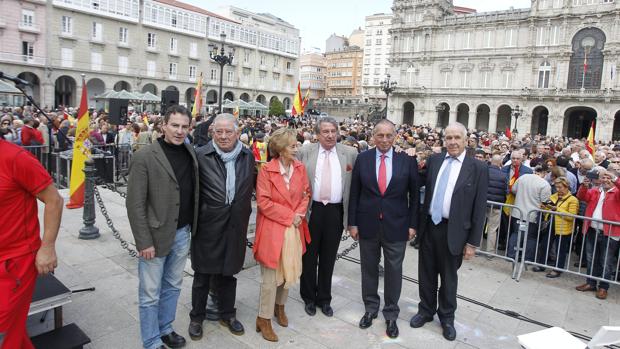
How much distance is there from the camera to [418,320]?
165 inches

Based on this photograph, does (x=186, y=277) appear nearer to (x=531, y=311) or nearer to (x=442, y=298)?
(x=442, y=298)

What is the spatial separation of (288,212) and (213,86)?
48.4 m

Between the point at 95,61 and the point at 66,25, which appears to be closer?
the point at 66,25

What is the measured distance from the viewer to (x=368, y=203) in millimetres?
4070

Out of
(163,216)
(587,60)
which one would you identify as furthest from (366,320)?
(587,60)

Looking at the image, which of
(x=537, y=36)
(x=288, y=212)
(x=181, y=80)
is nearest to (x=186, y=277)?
(x=288, y=212)

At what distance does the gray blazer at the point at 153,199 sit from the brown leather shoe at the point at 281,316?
1343 mm

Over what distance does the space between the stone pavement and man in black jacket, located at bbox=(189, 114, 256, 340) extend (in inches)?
23.1

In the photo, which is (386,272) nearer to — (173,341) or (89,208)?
(173,341)

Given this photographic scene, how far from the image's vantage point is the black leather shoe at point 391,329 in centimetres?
394

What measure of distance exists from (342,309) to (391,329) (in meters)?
0.68

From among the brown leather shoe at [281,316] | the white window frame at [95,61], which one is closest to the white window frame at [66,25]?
the white window frame at [95,61]

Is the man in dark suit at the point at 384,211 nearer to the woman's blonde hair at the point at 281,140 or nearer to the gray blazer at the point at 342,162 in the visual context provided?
the gray blazer at the point at 342,162

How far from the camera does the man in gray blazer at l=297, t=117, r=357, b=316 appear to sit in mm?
4164
